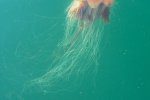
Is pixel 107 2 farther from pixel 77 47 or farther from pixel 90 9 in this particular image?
pixel 77 47

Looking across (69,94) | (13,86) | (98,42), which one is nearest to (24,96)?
(13,86)

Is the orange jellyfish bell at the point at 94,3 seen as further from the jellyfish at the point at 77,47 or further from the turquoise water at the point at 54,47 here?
the turquoise water at the point at 54,47

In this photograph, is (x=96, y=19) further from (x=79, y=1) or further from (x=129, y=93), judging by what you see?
(x=129, y=93)

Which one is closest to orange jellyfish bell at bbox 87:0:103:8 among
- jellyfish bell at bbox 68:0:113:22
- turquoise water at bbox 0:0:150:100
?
jellyfish bell at bbox 68:0:113:22

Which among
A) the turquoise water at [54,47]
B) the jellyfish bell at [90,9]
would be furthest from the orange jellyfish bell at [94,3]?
the turquoise water at [54,47]

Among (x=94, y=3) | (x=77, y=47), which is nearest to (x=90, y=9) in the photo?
(x=94, y=3)

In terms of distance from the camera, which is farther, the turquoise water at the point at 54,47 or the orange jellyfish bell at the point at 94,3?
the turquoise water at the point at 54,47
